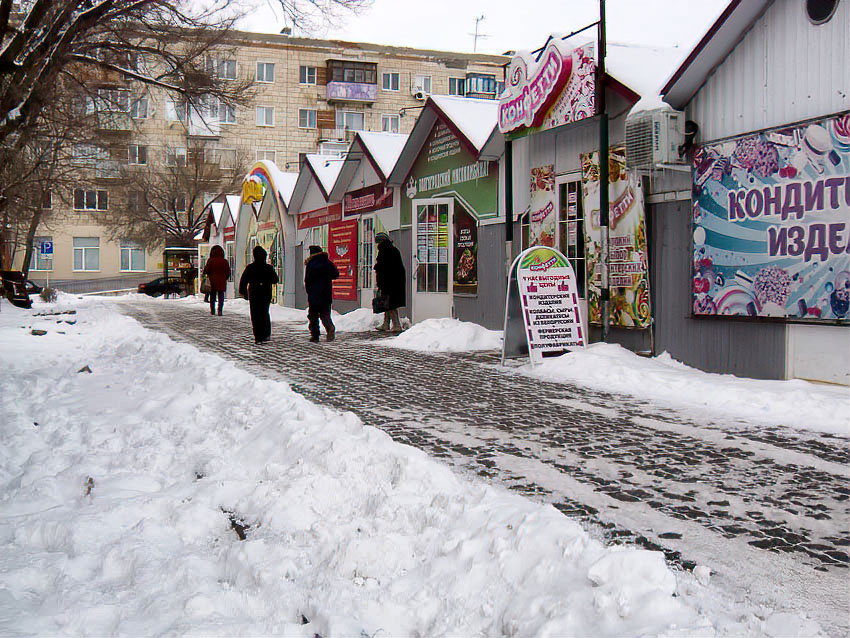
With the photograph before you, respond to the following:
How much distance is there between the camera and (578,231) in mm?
12008

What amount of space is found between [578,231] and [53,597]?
983 centimetres

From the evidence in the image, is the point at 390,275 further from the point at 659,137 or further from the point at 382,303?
the point at 659,137

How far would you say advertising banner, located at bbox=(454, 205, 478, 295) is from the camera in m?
15.4

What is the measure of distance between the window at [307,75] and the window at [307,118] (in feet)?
6.39

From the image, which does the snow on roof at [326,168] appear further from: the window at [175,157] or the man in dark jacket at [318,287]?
the window at [175,157]

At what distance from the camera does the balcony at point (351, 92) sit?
53562 mm

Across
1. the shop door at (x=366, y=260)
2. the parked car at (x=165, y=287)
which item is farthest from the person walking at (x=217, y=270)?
the parked car at (x=165, y=287)

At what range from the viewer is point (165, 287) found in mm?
44156

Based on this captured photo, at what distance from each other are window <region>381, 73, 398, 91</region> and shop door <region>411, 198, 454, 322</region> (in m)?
40.8

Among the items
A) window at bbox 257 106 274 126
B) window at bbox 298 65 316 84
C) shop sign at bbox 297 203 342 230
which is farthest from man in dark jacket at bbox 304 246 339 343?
window at bbox 298 65 316 84

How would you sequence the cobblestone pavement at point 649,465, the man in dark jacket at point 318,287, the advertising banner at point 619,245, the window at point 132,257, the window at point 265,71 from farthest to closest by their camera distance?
1. the window at point 132,257
2. the window at point 265,71
3. the man in dark jacket at point 318,287
4. the advertising banner at point 619,245
5. the cobblestone pavement at point 649,465

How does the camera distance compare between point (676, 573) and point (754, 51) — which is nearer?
point (676, 573)

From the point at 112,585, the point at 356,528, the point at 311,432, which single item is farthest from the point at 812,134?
the point at 112,585

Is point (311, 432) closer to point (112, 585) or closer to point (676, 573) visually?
point (112, 585)
